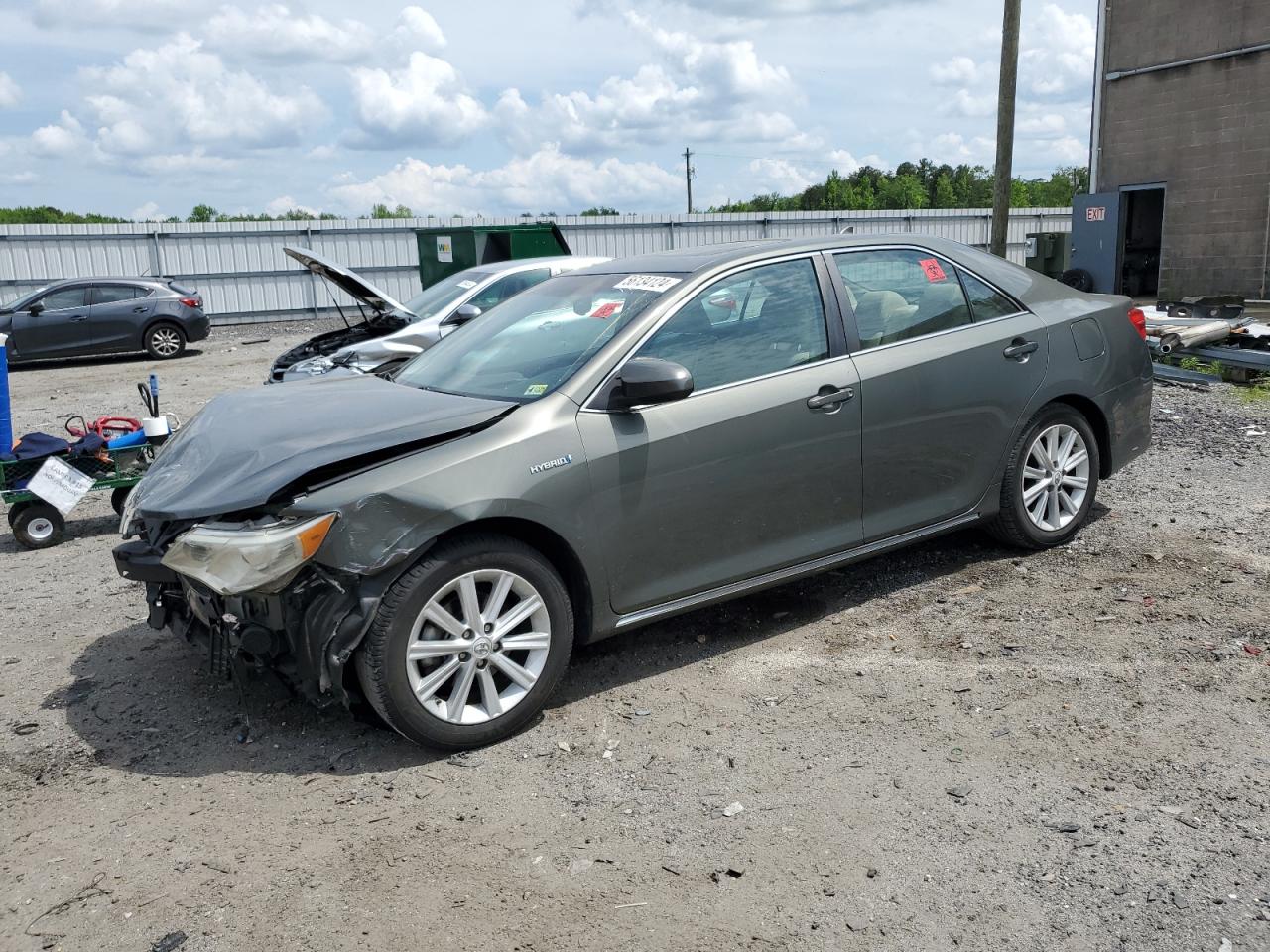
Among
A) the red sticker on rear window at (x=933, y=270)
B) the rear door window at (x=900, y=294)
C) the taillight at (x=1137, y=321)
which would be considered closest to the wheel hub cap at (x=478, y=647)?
the rear door window at (x=900, y=294)

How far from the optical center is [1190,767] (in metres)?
3.55

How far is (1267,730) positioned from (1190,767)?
44 cm

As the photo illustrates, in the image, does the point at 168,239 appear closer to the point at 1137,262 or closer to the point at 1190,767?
the point at 1137,262

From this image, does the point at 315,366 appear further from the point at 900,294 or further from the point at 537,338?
the point at 900,294

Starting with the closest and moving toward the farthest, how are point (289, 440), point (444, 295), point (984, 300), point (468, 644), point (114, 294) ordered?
1. point (468, 644)
2. point (289, 440)
3. point (984, 300)
4. point (444, 295)
5. point (114, 294)

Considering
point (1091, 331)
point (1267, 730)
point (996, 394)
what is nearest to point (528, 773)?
point (1267, 730)

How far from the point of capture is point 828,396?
4.68 metres

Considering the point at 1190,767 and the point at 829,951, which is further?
the point at 1190,767

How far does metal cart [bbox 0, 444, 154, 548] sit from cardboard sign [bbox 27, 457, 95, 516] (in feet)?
0.32

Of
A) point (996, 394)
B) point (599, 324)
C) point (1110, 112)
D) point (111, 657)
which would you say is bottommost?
point (111, 657)

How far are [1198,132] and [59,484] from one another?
2127 centimetres

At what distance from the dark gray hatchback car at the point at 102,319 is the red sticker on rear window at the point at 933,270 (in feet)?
55.0

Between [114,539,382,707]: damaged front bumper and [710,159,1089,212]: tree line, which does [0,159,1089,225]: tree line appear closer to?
[710,159,1089,212]: tree line

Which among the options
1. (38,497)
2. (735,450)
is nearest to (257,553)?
(735,450)
